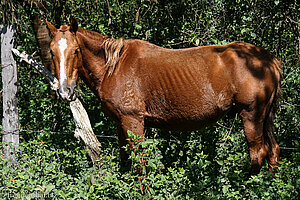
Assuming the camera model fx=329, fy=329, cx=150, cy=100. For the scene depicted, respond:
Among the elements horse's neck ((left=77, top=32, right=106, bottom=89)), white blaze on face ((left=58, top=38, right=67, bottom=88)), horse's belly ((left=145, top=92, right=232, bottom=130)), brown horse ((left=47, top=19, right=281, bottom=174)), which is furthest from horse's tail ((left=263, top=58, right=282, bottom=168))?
white blaze on face ((left=58, top=38, right=67, bottom=88))

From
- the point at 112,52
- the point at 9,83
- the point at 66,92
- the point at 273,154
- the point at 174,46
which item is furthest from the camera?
the point at 174,46

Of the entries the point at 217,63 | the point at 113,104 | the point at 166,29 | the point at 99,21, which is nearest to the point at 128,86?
the point at 113,104

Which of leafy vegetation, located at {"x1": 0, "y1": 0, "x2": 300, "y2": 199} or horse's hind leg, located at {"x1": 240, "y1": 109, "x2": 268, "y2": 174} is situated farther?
leafy vegetation, located at {"x1": 0, "y1": 0, "x2": 300, "y2": 199}

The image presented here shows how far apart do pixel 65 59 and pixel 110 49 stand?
29.9 inches

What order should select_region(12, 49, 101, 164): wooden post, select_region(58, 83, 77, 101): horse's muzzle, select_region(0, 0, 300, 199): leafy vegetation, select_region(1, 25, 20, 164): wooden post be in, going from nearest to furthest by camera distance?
select_region(58, 83, 77, 101): horse's muzzle → select_region(0, 0, 300, 199): leafy vegetation → select_region(12, 49, 101, 164): wooden post → select_region(1, 25, 20, 164): wooden post

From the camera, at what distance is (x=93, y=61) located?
4.79 m

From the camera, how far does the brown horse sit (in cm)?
455

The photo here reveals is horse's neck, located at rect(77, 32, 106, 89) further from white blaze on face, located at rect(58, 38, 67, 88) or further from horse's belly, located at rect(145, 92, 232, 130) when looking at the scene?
horse's belly, located at rect(145, 92, 232, 130)

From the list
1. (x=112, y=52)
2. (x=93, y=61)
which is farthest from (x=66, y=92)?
(x=112, y=52)

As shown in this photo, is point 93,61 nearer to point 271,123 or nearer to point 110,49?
point 110,49

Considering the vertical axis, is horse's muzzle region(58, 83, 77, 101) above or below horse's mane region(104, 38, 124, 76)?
below

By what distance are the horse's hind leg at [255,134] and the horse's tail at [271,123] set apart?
17 cm

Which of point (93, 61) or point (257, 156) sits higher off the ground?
point (93, 61)

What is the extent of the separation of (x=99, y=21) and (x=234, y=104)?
3.69m
